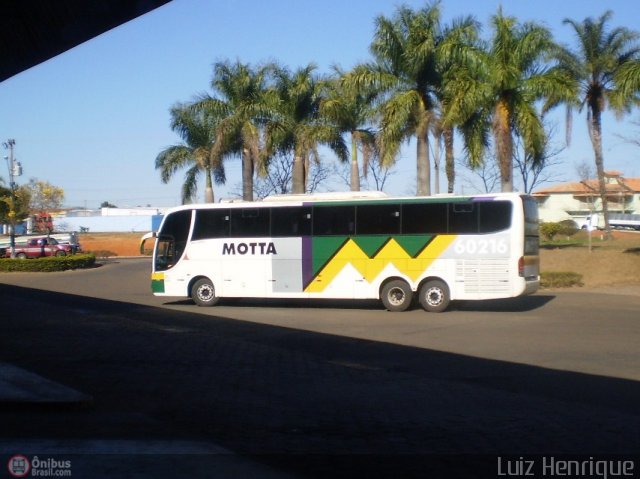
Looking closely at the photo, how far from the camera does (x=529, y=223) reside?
21.8 m

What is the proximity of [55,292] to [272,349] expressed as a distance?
726 inches

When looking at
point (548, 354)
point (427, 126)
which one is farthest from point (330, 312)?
point (427, 126)

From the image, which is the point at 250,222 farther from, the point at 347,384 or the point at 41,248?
the point at 41,248

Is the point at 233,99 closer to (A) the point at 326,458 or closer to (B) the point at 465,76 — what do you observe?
(B) the point at 465,76

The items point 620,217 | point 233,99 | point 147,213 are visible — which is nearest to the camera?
point 233,99

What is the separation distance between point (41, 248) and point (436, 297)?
40.7m

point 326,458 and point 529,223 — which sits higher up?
point 529,223

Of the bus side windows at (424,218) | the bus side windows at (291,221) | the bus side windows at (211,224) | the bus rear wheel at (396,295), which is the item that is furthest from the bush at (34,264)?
the bus side windows at (424,218)

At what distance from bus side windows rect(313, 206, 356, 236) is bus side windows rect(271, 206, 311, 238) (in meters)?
0.25

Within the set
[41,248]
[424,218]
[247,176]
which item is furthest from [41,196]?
[424,218]

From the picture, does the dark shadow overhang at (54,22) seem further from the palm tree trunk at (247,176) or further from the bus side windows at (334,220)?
the palm tree trunk at (247,176)

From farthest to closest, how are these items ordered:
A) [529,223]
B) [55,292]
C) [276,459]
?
[55,292] < [529,223] < [276,459]

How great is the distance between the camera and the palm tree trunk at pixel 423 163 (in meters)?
32.5

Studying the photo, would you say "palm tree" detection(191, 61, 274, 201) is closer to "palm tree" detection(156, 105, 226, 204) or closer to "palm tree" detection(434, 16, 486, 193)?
"palm tree" detection(156, 105, 226, 204)
